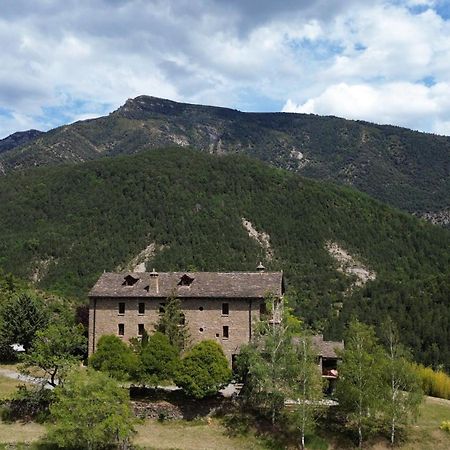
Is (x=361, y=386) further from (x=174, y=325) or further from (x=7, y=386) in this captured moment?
(x=7, y=386)

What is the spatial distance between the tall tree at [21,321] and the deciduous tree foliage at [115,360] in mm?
13336

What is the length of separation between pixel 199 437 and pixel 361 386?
13408 mm

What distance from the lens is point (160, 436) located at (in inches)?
1859

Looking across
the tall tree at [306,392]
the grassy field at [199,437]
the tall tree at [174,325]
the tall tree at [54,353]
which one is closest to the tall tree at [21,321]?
the tall tree at [54,353]

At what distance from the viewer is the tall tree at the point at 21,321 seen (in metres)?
63.2

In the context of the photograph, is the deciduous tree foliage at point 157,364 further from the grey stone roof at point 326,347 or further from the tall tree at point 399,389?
the tall tree at point 399,389

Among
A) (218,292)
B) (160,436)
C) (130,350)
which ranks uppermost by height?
(218,292)

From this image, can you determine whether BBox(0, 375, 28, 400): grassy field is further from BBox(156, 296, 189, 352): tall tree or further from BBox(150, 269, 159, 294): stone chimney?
BBox(150, 269, 159, 294): stone chimney

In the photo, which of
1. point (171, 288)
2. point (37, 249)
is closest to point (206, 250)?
point (37, 249)

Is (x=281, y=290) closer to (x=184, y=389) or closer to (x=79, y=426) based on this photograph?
(x=184, y=389)

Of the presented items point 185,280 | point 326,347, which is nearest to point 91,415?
point 185,280

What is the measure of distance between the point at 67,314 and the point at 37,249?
370ft

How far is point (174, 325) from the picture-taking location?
58.1 metres

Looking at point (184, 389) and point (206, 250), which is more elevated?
point (206, 250)
